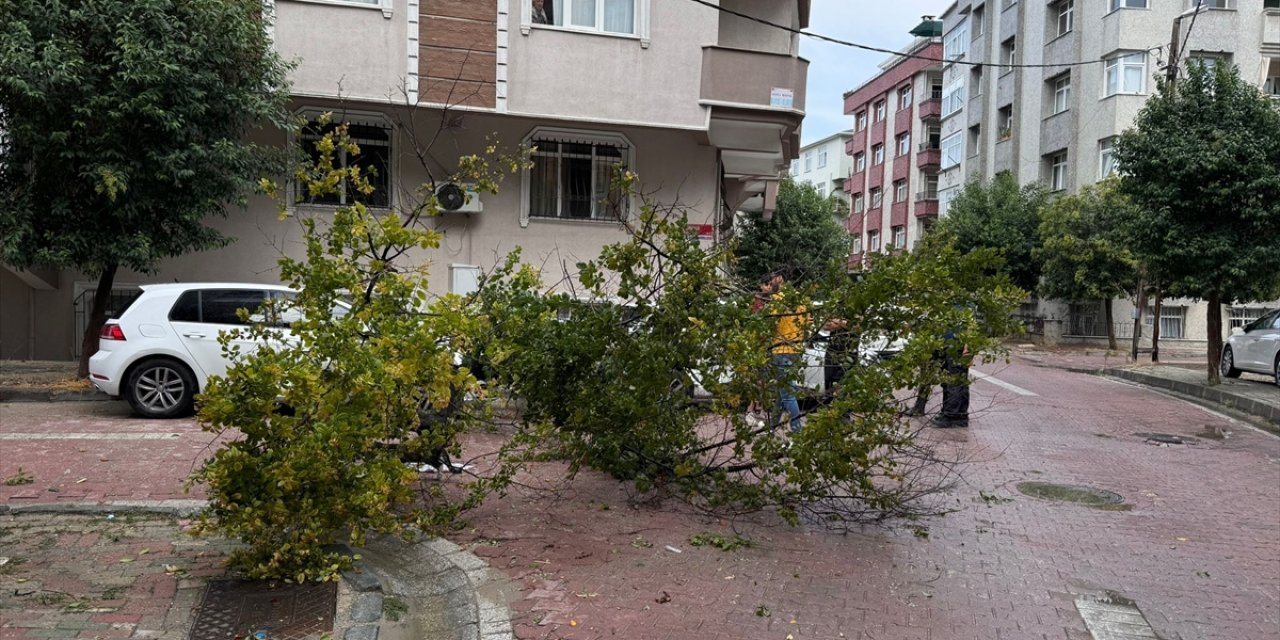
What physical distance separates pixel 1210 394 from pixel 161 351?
16.4 m

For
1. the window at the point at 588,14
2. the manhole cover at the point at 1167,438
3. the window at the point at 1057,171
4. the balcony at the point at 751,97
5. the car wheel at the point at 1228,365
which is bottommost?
the manhole cover at the point at 1167,438

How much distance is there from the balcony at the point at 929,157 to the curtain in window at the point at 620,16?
128 ft

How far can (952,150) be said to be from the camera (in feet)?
155

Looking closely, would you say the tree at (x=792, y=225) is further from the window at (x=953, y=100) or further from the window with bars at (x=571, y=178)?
the window with bars at (x=571, y=178)

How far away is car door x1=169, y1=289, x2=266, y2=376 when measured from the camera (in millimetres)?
10859

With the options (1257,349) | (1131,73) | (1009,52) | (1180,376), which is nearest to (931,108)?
(1009,52)

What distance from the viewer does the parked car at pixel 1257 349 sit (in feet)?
57.7

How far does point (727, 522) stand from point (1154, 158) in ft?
45.7

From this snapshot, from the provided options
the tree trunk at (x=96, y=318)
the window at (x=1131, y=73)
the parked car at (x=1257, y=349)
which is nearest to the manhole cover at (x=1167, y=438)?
the parked car at (x=1257, y=349)

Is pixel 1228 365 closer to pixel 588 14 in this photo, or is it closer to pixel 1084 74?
pixel 588 14

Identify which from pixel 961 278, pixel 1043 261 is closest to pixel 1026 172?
pixel 1043 261

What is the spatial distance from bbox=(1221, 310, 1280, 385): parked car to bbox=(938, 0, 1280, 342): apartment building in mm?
11002

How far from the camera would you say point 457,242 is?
16.2 meters

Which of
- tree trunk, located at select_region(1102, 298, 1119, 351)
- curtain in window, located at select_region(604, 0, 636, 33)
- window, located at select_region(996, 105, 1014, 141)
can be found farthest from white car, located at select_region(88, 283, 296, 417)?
window, located at select_region(996, 105, 1014, 141)
